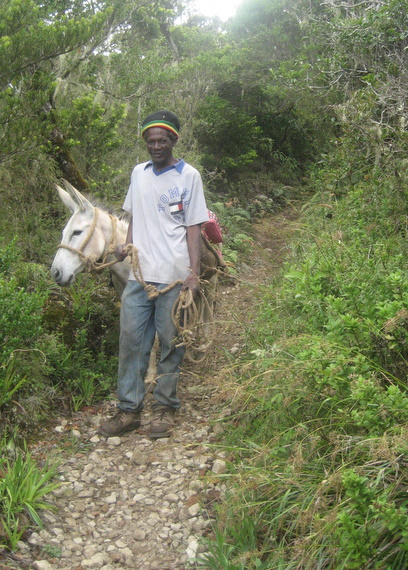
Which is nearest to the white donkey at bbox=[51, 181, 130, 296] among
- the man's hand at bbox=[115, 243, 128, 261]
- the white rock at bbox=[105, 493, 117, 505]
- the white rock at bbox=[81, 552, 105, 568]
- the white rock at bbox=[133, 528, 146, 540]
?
the man's hand at bbox=[115, 243, 128, 261]

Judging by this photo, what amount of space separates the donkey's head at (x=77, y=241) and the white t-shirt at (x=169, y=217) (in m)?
0.54

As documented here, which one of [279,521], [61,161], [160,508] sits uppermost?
[61,161]

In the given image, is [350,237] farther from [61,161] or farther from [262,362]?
[61,161]

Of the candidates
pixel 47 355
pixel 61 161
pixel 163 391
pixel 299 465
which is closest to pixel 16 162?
pixel 61 161

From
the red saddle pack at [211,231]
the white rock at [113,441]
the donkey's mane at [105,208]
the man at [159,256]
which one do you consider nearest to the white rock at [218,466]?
the man at [159,256]

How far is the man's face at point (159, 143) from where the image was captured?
4.24 metres

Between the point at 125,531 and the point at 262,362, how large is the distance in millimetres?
1324

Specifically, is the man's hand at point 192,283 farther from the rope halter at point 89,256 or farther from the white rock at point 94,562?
the white rock at point 94,562

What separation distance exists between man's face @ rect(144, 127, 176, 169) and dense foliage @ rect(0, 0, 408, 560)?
1.32 metres

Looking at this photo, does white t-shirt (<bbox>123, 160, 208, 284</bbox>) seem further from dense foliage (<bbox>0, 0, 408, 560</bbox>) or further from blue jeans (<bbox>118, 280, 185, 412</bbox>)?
dense foliage (<bbox>0, 0, 408, 560</bbox>)

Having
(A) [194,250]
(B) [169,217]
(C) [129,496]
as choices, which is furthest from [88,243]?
(C) [129,496]

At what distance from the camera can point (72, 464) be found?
407 cm

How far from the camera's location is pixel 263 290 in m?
4.88

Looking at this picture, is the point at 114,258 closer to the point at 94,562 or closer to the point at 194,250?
the point at 194,250
